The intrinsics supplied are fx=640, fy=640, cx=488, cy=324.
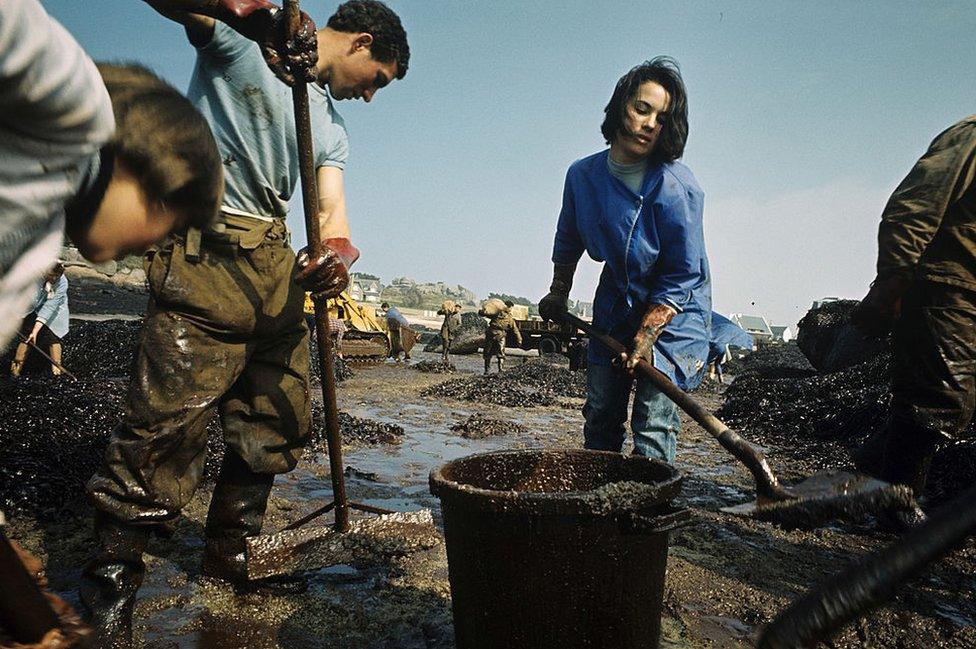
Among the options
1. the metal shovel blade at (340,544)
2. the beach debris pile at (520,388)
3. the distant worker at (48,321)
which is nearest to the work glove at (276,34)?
the metal shovel blade at (340,544)

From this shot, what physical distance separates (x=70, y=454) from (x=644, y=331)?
366 centimetres

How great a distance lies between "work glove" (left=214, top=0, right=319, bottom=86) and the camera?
2.35 metres

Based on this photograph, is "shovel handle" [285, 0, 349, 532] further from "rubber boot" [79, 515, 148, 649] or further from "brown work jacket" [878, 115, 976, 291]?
"brown work jacket" [878, 115, 976, 291]

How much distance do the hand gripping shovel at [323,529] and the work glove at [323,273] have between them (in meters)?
0.04

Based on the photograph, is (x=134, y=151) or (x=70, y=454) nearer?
(x=134, y=151)

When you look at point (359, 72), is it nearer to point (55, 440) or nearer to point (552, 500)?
point (552, 500)

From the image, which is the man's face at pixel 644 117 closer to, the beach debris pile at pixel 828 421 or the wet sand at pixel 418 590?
the wet sand at pixel 418 590

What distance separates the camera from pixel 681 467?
5996 mm

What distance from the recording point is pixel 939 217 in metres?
3.30

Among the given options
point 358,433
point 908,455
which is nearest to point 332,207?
point 908,455

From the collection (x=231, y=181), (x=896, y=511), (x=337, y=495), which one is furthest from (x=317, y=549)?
(x=896, y=511)

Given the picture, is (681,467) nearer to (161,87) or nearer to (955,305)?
(955,305)

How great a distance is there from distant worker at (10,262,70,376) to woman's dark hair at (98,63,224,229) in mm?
7698

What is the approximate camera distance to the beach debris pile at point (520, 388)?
10.5 m
